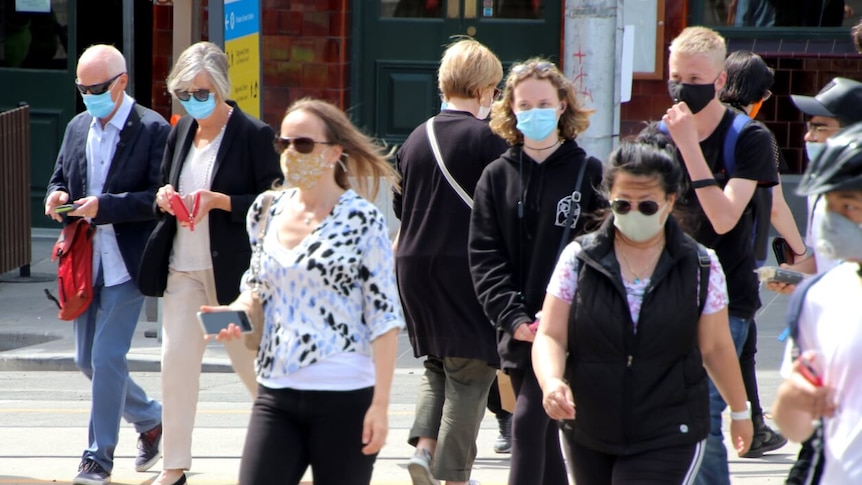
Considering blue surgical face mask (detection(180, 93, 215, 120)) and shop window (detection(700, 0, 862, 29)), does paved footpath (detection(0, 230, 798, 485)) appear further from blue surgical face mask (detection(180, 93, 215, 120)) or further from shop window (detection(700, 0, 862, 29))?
shop window (detection(700, 0, 862, 29))

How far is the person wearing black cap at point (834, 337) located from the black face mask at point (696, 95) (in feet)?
6.59

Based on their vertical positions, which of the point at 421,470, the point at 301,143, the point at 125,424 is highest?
the point at 301,143

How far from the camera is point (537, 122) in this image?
499 centimetres

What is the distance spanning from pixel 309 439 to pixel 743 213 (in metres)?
2.01

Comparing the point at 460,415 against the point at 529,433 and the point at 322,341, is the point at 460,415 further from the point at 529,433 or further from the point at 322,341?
the point at 322,341

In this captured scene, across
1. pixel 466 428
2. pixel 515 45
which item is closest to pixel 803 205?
pixel 515 45

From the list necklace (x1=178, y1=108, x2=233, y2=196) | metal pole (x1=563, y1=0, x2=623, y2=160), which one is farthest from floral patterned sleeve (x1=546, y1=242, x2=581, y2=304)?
metal pole (x1=563, y1=0, x2=623, y2=160)

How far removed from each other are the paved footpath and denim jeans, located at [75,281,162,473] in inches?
9.9

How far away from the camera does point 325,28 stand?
12.6 m

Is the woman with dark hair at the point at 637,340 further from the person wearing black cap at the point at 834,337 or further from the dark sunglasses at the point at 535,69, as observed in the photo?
the dark sunglasses at the point at 535,69

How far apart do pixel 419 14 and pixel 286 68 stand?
4.31 feet

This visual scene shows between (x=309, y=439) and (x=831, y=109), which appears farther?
(x=831, y=109)

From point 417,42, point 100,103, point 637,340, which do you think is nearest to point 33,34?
point 417,42

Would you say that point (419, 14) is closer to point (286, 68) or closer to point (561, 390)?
point (286, 68)
